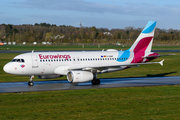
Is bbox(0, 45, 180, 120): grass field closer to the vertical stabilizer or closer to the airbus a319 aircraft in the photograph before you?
the airbus a319 aircraft

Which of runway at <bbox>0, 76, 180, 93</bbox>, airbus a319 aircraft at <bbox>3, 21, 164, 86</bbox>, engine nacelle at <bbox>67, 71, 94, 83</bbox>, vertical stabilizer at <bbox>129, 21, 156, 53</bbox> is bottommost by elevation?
runway at <bbox>0, 76, 180, 93</bbox>

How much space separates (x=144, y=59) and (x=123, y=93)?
40.9 feet

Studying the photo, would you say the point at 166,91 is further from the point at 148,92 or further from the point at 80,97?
the point at 80,97

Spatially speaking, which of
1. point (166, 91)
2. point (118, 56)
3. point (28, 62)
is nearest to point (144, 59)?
point (118, 56)

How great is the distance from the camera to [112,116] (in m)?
17.2

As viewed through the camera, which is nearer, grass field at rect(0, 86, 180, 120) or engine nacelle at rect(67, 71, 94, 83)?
grass field at rect(0, 86, 180, 120)

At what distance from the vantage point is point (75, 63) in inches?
1326

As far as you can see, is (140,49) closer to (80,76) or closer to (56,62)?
(80,76)

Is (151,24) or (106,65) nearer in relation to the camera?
(106,65)

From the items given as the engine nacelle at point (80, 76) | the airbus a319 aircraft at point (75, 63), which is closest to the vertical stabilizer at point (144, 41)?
the airbus a319 aircraft at point (75, 63)

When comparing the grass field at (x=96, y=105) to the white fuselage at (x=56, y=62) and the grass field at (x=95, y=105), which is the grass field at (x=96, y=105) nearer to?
the grass field at (x=95, y=105)

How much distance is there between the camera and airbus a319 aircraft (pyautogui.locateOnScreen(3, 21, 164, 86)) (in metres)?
31.3

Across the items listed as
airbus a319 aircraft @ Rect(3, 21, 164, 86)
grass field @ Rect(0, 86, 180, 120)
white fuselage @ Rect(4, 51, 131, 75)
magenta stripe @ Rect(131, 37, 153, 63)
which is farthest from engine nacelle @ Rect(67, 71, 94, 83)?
magenta stripe @ Rect(131, 37, 153, 63)

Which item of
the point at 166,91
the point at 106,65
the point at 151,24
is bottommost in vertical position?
the point at 166,91
